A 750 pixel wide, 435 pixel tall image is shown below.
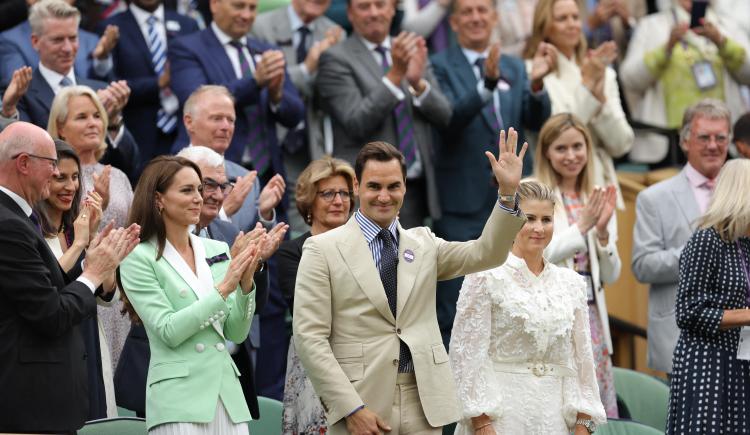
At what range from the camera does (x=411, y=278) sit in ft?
17.1

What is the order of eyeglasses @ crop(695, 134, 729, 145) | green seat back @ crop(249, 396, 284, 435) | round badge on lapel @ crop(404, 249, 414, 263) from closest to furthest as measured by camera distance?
round badge on lapel @ crop(404, 249, 414, 263)
green seat back @ crop(249, 396, 284, 435)
eyeglasses @ crop(695, 134, 729, 145)

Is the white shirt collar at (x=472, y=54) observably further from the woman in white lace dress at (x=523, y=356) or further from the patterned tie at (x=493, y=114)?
the woman in white lace dress at (x=523, y=356)

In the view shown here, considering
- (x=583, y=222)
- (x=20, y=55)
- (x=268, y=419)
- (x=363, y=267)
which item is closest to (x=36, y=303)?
(x=363, y=267)

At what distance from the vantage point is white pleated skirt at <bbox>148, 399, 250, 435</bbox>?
5.18 metres

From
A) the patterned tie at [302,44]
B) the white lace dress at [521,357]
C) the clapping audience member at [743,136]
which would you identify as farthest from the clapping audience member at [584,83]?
the white lace dress at [521,357]

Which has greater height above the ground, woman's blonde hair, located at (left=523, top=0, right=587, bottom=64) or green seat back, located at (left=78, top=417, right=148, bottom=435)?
woman's blonde hair, located at (left=523, top=0, right=587, bottom=64)

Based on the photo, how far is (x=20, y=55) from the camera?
7.80 metres

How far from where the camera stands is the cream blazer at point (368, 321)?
16.5 feet

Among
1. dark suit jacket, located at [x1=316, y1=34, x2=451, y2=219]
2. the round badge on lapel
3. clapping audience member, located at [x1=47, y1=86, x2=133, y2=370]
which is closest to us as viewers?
the round badge on lapel

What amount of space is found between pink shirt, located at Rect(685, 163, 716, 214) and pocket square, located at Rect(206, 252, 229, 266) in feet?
10.6

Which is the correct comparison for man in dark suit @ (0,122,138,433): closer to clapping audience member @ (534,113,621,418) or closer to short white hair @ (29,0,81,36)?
short white hair @ (29,0,81,36)

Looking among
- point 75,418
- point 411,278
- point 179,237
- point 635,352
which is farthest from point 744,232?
point 635,352

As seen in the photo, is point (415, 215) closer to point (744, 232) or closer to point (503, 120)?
point (503, 120)

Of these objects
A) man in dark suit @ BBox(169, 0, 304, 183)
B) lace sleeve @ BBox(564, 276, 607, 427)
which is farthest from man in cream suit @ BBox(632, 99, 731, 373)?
man in dark suit @ BBox(169, 0, 304, 183)
